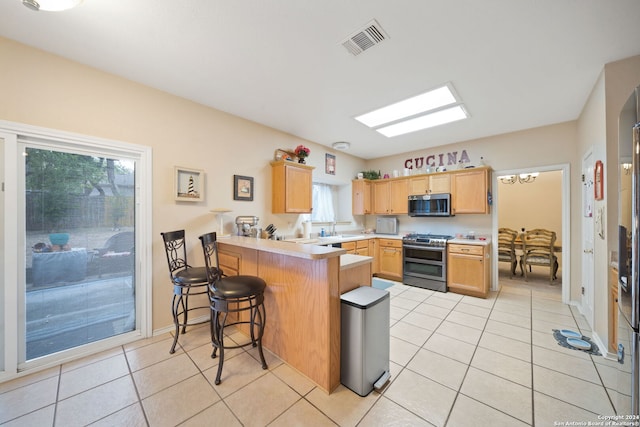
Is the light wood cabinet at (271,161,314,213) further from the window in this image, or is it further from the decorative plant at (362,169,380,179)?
the decorative plant at (362,169,380,179)

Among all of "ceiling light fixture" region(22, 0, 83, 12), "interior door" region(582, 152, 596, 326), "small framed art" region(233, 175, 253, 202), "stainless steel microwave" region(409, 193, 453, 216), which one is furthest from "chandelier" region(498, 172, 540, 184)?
"ceiling light fixture" region(22, 0, 83, 12)

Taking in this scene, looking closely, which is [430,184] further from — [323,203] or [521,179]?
[521,179]

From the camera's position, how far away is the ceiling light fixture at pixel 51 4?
59.5 inches

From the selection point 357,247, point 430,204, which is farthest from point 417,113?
point 357,247

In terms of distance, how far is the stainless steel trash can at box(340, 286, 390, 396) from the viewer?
67.9 inches

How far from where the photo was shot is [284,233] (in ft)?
13.4

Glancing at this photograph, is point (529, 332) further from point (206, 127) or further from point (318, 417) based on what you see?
point (206, 127)

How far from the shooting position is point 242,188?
11.3 feet

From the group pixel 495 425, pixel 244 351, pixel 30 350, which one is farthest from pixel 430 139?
pixel 30 350

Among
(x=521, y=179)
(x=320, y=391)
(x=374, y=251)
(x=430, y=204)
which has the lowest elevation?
(x=320, y=391)

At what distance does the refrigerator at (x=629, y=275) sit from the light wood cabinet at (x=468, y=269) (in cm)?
295

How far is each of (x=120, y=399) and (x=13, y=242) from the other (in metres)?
1.57

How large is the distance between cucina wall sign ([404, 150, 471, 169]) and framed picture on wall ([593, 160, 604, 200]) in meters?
2.09

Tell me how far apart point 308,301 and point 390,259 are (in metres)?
3.36
